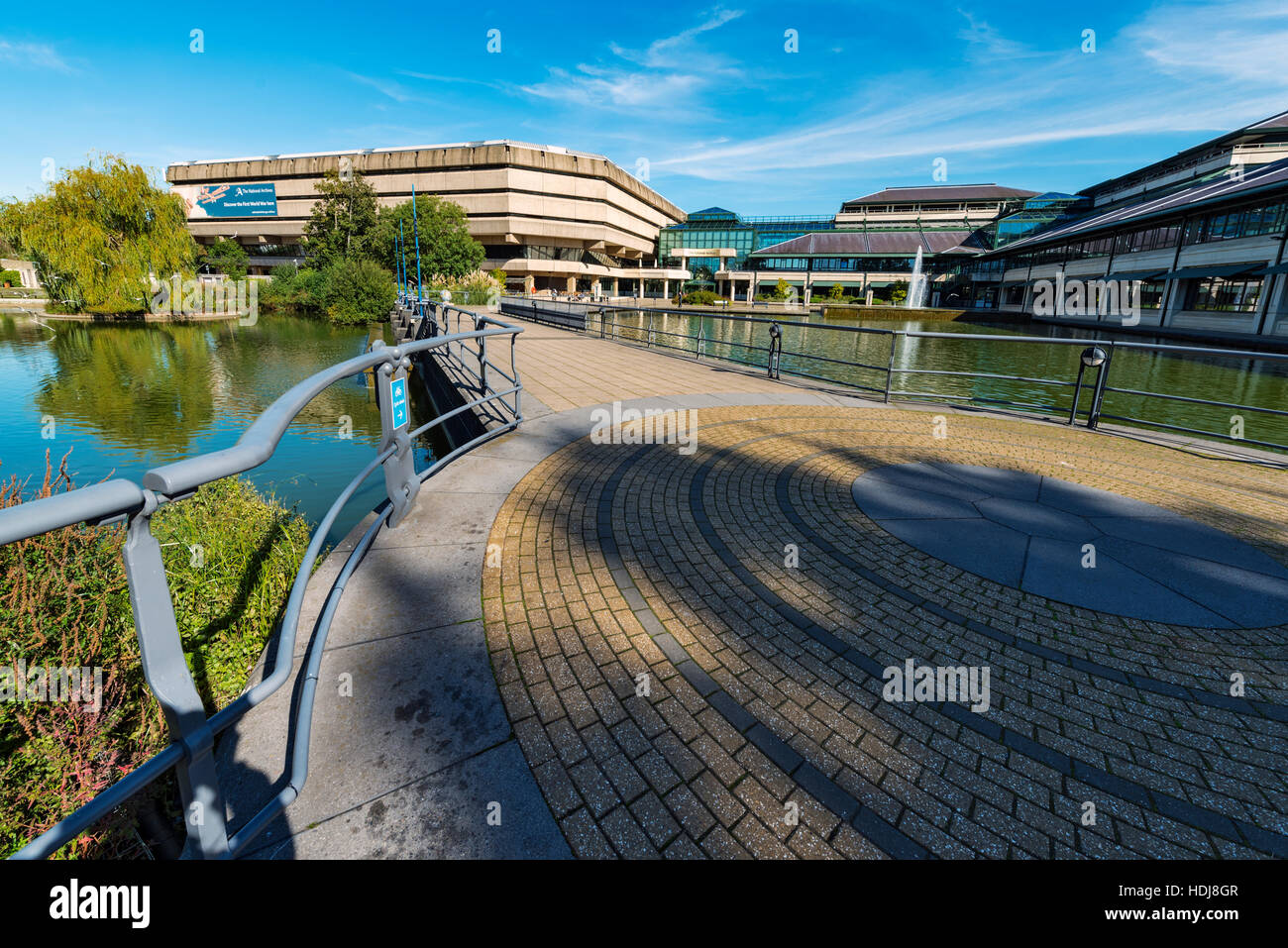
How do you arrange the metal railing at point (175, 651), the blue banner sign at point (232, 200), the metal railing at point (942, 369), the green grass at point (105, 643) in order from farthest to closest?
the blue banner sign at point (232, 200)
the metal railing at point (942, 369)
the green grass at point (105, 643)
the metal railing at point (175, 651)

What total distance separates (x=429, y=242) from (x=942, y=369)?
1821 inches

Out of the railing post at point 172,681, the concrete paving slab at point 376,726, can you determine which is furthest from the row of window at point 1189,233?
the railing post at point 172,681

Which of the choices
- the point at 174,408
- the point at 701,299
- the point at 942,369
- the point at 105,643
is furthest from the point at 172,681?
the point at 701,299

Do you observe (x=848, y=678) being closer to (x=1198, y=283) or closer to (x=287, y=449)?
(x=287, y=449)

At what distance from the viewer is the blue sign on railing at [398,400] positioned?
4.03 metres

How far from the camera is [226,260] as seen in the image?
6794cm

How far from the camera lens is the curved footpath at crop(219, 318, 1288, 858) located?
2.15m

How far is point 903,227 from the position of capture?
90.1 meters

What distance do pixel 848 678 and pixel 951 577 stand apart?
1669 mm

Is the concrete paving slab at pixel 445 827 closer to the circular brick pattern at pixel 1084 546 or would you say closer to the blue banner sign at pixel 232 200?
the circular brick pattern at pixel 1084 546

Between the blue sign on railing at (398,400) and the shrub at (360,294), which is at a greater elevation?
the shrub at (360,294)

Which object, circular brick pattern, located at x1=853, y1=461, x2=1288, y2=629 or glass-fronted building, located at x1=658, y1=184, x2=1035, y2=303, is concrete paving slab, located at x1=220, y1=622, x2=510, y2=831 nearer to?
circular brick pattern, located at x1=853, y1=461, x2=1288, y2=629

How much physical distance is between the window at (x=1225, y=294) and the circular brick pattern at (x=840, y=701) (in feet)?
132

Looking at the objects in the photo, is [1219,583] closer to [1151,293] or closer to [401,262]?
[1151,293]
